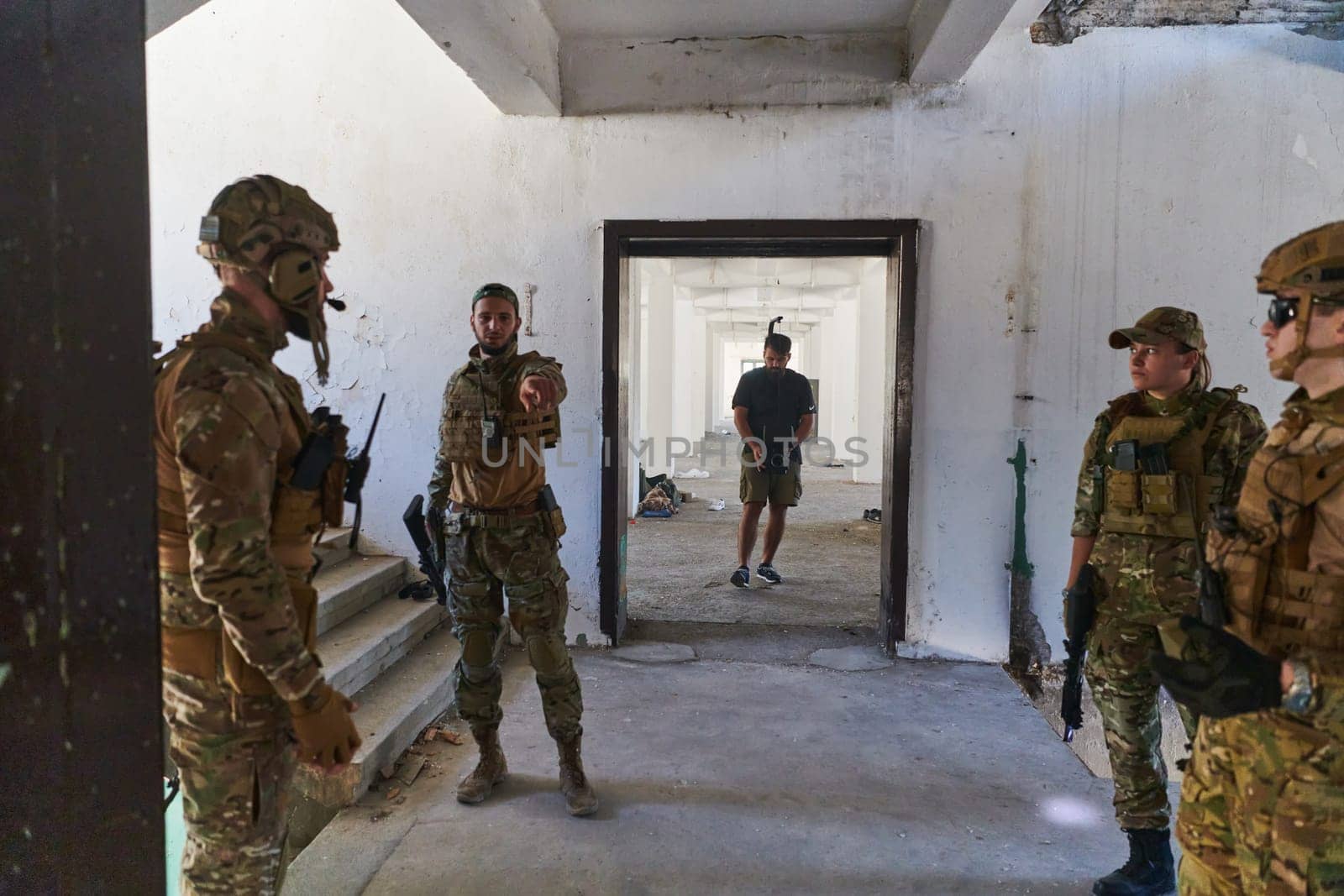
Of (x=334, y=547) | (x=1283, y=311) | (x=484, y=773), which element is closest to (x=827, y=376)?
(x=334, y=547)

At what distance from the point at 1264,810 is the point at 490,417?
2.24 m

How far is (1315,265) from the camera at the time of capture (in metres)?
1.33

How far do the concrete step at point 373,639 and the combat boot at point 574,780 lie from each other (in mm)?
1068

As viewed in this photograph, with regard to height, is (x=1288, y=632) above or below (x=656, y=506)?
above

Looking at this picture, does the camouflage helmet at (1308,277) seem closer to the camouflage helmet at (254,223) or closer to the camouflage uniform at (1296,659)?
the camouflage uniform at (1296,659)

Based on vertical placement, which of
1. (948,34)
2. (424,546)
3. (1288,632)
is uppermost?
(948,34)

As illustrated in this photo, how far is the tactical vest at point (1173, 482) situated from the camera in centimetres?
218

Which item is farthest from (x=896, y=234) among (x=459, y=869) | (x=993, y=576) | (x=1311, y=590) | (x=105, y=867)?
(x=105, y=867)

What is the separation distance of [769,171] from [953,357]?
4.50ft

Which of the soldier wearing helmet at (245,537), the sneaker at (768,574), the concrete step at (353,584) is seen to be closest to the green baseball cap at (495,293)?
the soldier wearing helmet at (245,537)

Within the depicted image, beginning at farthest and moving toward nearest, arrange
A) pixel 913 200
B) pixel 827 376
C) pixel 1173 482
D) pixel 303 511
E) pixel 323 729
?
pixel 827 376 < pixel 913 200 < pixel 1173 482 < pixel 303 511 < pixel 323 729

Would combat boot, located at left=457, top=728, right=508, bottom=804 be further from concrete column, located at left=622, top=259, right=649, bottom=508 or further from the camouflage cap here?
concrete column, located at left=622, top=259, right=649, bottom=508

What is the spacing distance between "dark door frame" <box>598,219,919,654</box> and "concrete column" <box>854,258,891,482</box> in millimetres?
7863

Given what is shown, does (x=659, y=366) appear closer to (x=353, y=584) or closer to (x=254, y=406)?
(x=353, y=584)
